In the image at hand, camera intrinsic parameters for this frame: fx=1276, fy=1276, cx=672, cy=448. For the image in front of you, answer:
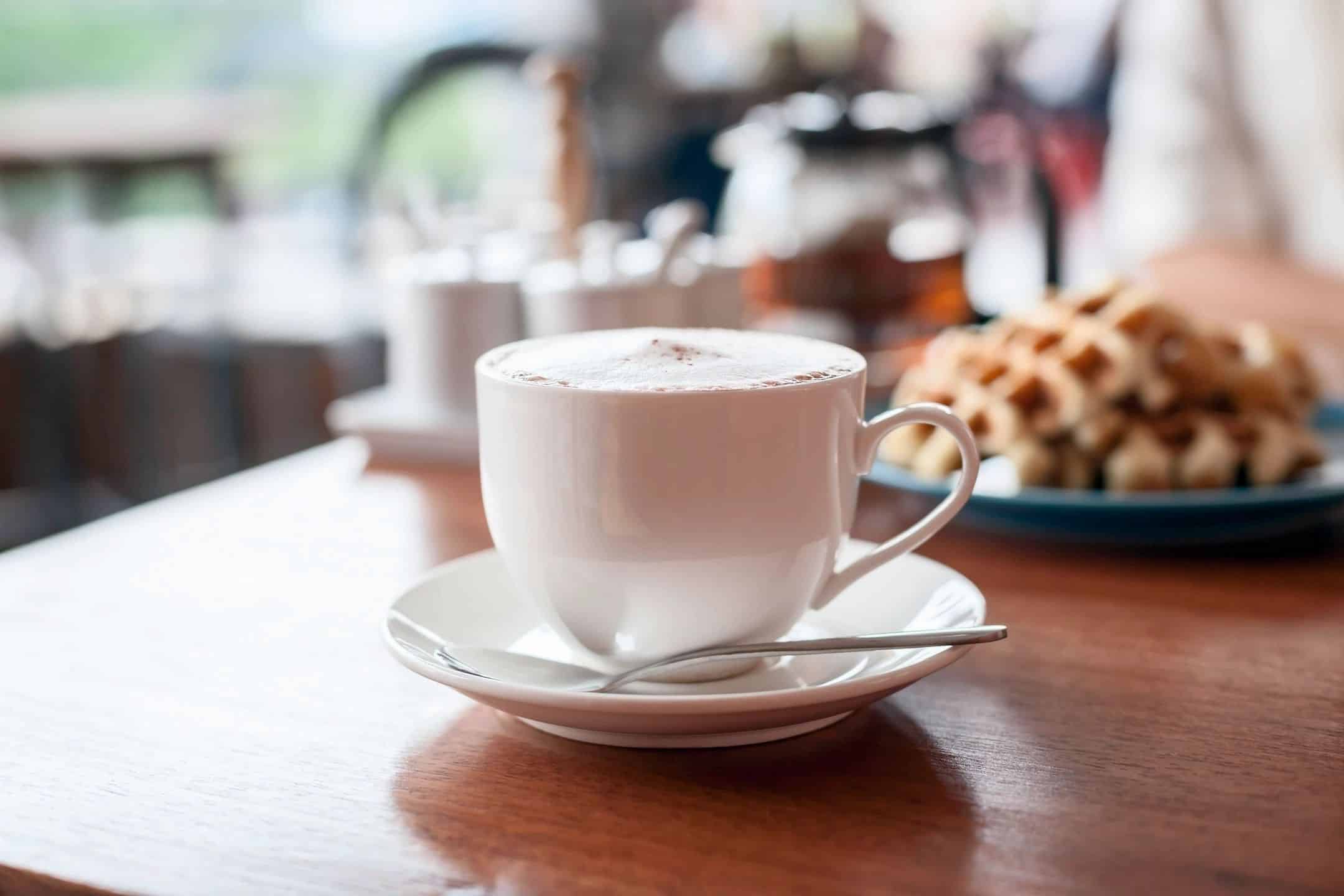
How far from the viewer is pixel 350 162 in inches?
126

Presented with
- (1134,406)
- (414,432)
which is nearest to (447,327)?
(414,432)

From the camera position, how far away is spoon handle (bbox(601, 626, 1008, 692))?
1.50 feet

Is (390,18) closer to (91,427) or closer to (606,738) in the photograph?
(91,427)

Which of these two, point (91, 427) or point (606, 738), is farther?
point (91, 427)

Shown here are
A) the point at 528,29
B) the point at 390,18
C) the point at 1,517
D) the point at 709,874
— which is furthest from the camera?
the point at 390,18

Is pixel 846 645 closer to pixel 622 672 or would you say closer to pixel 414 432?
pixel 622 672

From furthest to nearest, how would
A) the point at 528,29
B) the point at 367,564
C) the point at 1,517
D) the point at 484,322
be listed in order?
the point at 528,29
the point at 1,517
the point at 484,322
the point at 367,564

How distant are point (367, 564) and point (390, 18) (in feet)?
11.0

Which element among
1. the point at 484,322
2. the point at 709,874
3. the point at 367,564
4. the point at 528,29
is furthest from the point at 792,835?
the point at 528,29

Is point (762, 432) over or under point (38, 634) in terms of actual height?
over

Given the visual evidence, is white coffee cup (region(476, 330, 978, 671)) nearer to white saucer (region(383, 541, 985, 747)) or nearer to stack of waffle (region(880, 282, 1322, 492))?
white saucer (region(383, 541, 985, 747))

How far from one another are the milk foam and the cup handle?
26 mm

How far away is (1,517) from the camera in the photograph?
2639mm

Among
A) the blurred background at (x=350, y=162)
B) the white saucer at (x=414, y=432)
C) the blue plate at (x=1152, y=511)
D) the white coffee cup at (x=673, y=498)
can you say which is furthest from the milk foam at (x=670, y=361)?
the blurred background at (x=350, y=162)
